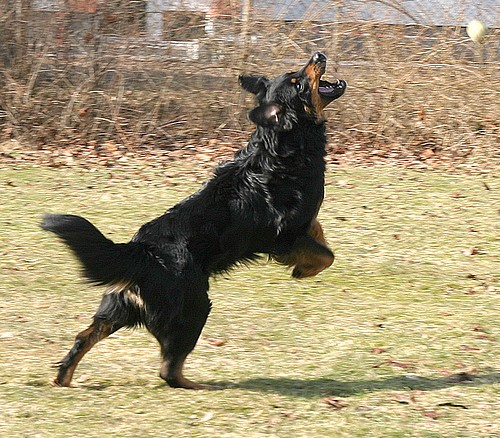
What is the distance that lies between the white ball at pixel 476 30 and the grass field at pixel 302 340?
343 centimetres

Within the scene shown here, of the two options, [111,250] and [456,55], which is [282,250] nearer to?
[111,250]

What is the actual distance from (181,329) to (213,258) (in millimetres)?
454

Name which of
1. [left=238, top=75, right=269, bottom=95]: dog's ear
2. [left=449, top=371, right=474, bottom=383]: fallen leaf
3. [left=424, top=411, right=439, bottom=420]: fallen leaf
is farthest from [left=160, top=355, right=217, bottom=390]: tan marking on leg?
[left=238, top=75, right=269, bottom=95]: dog's ear

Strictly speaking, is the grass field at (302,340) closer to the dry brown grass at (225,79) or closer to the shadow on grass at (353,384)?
the shadow on grass at (353,384)

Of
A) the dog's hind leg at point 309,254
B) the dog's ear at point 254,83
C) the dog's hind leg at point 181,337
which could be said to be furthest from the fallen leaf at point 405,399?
the dog's ear at point 254,83

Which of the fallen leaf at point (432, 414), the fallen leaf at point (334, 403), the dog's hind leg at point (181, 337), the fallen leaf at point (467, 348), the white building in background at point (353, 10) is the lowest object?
the fallen leaf at point (467, 348)

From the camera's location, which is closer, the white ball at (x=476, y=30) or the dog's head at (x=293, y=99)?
the dog's head at (x=293, y=99)

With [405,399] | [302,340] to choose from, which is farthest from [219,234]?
[405,399]

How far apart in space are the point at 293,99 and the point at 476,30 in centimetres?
749

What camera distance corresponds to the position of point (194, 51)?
44.4ft

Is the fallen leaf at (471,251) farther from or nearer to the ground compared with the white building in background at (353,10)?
nearer to the ground

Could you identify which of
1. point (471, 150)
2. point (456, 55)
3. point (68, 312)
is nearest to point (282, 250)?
point (68, 312)

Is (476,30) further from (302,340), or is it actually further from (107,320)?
(107,320)

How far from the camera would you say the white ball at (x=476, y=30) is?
12484 millimetres
